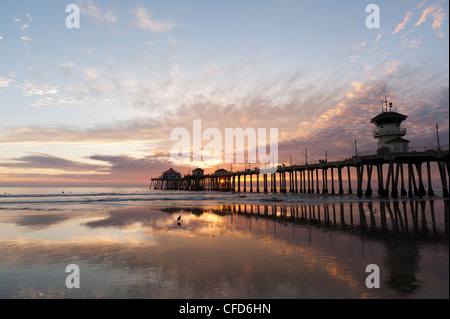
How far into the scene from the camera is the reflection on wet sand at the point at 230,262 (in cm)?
555

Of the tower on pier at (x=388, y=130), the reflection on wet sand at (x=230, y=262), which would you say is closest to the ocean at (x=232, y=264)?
the reflection on wet sand at (x=230, y=262)

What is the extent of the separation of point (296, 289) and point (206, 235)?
738 centimetres

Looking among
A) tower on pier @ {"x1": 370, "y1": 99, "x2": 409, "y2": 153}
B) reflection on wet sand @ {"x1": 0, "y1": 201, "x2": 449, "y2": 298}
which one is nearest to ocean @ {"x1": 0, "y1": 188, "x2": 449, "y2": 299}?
reflection on wet sand @ {"x1": 0, "y1": 201, "x2": 449, "y2": 298}

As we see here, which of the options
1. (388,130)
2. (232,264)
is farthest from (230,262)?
(388,130)

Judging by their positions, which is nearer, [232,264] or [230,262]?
[232,264]

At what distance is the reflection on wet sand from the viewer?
18.2 ft

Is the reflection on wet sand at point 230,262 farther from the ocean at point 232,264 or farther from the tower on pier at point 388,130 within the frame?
the tower on pier at point 388,130

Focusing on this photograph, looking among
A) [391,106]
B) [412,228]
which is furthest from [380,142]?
[412,228]

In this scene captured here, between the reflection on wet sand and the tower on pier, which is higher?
the tower on pier

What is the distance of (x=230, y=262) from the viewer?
25.4ft

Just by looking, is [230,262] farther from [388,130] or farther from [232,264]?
[388,130]

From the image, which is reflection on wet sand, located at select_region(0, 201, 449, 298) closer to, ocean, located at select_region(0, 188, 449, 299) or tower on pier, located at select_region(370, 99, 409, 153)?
ocean, located at select_region(0, 188, 449, 299)

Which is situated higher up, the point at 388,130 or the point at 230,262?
the point at 388,130

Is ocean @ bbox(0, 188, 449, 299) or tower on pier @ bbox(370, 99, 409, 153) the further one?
tower on pier @ bbox(370, 99, 409, 153)
